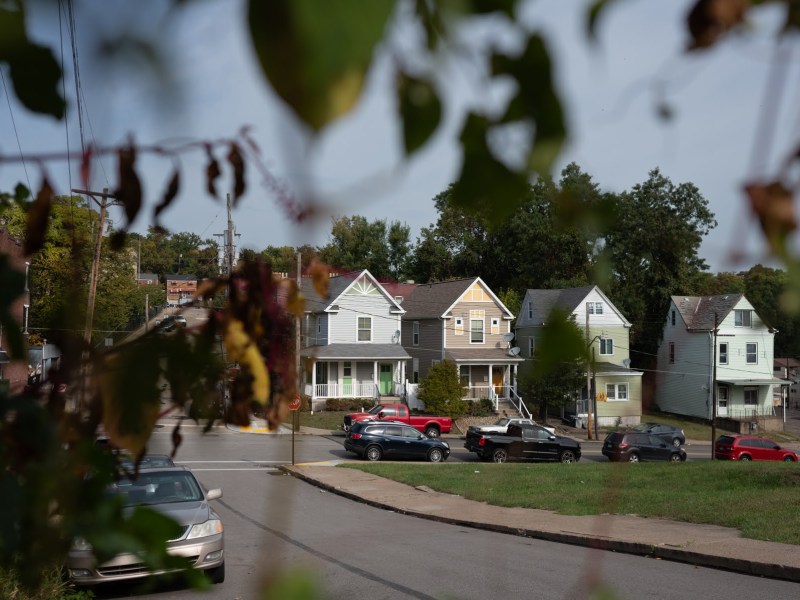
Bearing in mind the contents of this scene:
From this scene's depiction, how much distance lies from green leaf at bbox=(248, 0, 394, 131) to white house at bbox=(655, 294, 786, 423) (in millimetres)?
775

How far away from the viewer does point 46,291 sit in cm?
188

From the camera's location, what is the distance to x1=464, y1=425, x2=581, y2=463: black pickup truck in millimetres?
28203

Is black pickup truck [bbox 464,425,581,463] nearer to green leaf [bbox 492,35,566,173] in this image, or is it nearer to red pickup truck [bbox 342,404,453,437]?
red pickup truck [bbox 342,404,453,437]

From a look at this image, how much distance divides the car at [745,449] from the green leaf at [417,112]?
31811 millimetres

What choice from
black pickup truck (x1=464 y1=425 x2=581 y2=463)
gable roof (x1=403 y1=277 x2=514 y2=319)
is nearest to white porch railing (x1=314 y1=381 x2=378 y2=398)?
gable roof (x1=403 y1=277 x2=514 y2=319)

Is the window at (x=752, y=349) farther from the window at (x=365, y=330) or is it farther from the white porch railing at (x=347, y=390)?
the white porch railing at (x=347, y=390)

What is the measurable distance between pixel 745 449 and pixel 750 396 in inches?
579

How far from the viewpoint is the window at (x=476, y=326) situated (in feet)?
140

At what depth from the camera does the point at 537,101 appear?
871 mm

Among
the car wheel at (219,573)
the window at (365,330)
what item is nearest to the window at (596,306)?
the car wheel at (219,573)

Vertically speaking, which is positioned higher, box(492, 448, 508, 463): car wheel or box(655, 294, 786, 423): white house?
box(655, 294, 786, 423): white house

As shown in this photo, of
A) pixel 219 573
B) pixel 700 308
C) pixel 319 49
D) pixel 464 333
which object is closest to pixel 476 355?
pixel 464 333

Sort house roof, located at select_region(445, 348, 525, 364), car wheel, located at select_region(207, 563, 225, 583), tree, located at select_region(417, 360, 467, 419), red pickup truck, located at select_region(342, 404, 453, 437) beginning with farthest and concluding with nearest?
house roof, located at select_region(445, 348, 525, 364) → tree, located at select_region(417, 360, 467, 419) → red pickup truck, located at select_region(342, 404, 453, 437) → car wheel, located at select_region(207, 563, 225, 583)

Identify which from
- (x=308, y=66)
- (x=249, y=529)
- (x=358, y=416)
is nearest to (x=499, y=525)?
(x=249, y=529)
